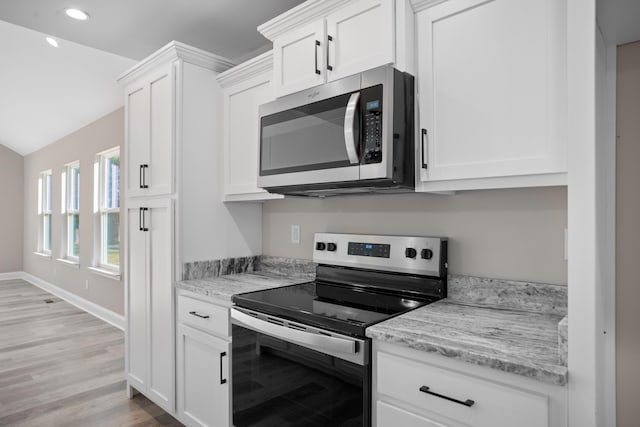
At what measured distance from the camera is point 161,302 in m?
2.47

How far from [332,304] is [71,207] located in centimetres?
560

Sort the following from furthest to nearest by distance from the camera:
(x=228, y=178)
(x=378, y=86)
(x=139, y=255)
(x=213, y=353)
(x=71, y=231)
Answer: (x=71, y=231), (x=139, y=255), (x=228, y=178), (x=213, y=353), (x=378, y=86)

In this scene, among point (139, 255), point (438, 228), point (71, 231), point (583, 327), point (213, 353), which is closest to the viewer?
point (583, 327)

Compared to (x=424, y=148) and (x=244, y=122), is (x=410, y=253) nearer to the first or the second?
(x=424, y=148)

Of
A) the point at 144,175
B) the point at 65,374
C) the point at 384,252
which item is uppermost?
the point at 144,175

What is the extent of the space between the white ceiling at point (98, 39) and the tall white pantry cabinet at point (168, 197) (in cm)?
22

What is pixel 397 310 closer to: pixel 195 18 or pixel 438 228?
pixel 438 228

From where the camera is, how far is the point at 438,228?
6.14 ft

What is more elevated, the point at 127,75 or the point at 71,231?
the point at 127,75

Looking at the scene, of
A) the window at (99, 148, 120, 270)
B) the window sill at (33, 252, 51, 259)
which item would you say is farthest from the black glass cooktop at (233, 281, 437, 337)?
the window sill at (33, 252, 51, 259)

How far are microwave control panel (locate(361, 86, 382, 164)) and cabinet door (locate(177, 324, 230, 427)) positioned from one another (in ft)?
3.81

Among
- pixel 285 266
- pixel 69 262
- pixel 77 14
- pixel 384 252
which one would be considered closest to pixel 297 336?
pixel 384 252

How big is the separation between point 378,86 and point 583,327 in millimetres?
1025

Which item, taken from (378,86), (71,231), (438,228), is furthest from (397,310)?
(71,231)
